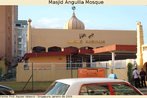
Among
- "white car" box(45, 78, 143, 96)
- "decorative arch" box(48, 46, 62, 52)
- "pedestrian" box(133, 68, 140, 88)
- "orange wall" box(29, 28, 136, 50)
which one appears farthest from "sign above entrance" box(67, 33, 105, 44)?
"white car" box(45, 78, 143, 96)

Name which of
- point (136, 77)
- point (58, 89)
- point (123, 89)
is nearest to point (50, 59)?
point (136, 77)

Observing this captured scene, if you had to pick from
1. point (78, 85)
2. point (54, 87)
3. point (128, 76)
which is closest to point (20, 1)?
point (78, 85)

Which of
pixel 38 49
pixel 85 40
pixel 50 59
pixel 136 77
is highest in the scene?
pixel 85 40

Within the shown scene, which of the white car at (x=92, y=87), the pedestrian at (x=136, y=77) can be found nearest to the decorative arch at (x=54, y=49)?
the pedestrian at (x=136, y=77)

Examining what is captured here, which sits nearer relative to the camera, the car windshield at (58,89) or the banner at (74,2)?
the banner at (74,2)

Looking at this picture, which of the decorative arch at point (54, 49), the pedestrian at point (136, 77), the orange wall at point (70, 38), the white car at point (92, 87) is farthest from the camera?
the decorative arch at point (54, 49)

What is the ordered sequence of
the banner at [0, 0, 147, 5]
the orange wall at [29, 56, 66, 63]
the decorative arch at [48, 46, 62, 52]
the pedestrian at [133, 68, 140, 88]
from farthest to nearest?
the decorative arch at [48, 46, 62, 52], the orange wall at [29, 56, 66, 63], the pedestrian at [133, 68, 140, 88], the banner at [0, 0, 147, 5]

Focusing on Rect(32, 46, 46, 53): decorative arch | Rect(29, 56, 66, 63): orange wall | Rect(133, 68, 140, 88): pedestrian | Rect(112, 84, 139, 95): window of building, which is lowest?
Rect(133, 68, 140, 88): pedestrian

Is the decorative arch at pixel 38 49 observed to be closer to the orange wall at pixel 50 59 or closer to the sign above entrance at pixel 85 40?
the sign above entrance at pixel 85 40

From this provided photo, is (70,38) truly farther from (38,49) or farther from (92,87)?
(92,87)

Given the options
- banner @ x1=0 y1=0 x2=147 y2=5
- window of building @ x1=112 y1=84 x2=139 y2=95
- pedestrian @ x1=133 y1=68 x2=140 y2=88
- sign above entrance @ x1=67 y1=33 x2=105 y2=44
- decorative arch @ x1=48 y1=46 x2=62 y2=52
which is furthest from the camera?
decorative arch @ x1=48 y1=46 x2=62 y2=52

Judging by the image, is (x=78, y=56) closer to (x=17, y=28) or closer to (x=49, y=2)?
(x=17, y=28)

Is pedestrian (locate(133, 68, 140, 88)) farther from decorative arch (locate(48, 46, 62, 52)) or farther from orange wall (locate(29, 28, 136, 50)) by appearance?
decorative arch (locate(48, 46, 62, 52))

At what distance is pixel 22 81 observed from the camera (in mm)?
31938
